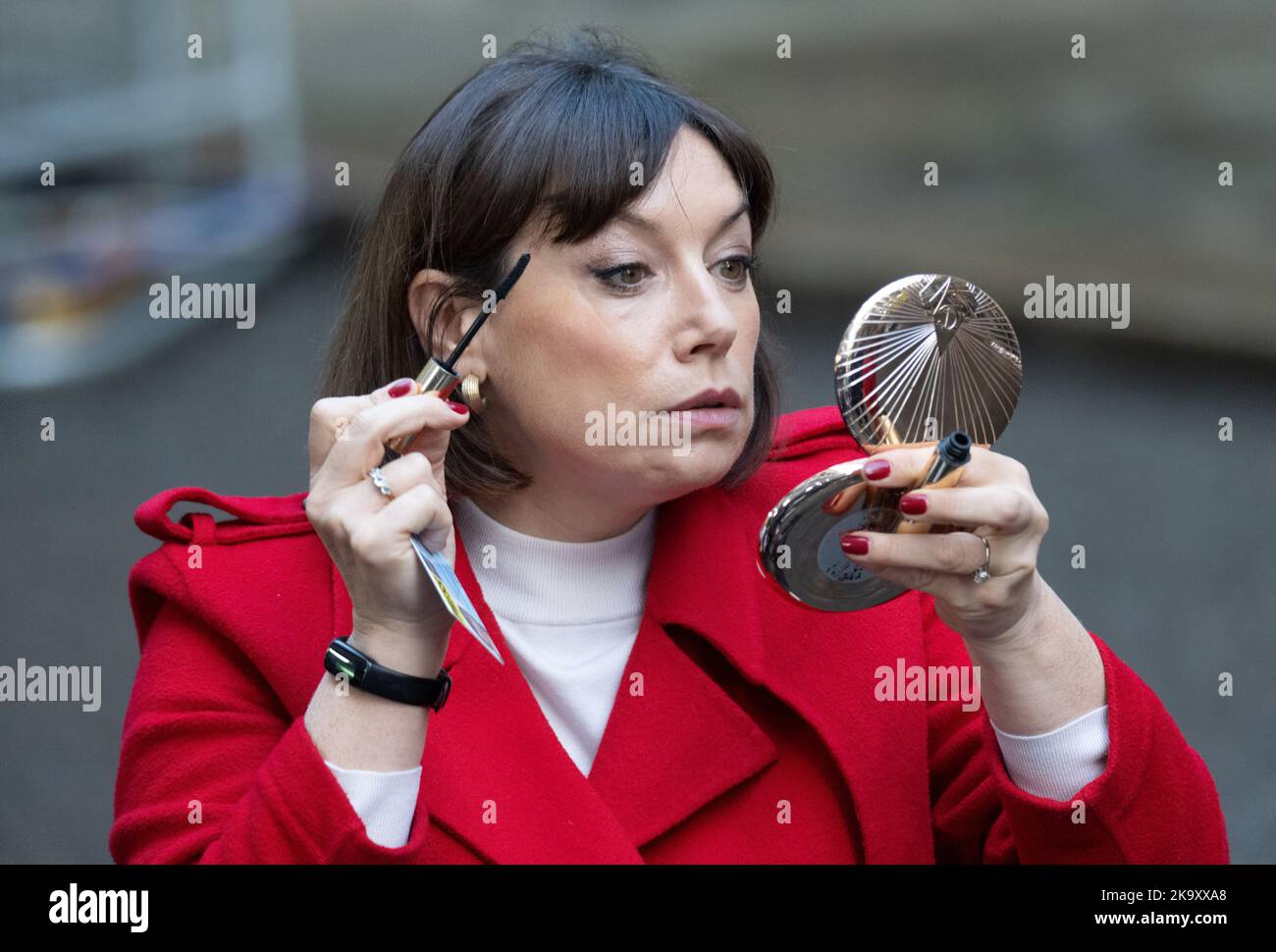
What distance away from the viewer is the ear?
2.07 meters

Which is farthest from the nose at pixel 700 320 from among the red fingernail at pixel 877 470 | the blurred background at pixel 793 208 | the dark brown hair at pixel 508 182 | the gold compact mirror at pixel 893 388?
the blurred background at pixel 793 208

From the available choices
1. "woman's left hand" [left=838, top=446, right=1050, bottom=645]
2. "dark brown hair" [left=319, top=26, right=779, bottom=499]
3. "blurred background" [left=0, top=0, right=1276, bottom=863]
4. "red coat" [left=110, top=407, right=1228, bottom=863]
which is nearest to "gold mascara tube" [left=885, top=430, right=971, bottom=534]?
"woman's left hand" [left=838, top=446, right=1050, bottom=645]

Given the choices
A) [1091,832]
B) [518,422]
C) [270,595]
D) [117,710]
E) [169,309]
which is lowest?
[117,710]

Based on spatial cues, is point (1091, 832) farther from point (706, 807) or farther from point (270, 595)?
point (270, 595)

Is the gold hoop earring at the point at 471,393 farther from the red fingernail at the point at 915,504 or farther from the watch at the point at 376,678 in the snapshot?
the red fingernail at the point at 915,504

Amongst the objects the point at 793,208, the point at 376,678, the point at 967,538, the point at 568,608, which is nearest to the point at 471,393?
the point at 568,608

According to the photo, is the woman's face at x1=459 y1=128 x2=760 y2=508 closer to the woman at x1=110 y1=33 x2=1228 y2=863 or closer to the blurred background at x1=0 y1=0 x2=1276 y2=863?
the woman at x1=110 y1=33 x2=1228 y2=863

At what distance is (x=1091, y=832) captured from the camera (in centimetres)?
176

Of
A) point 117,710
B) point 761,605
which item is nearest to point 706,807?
point 761,605

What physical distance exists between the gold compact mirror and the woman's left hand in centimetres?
4

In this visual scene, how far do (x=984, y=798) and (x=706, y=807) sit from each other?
31cm

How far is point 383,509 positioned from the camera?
169 cm

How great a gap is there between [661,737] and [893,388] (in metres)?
0.53

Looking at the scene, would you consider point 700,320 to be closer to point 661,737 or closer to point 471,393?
point 471,393
